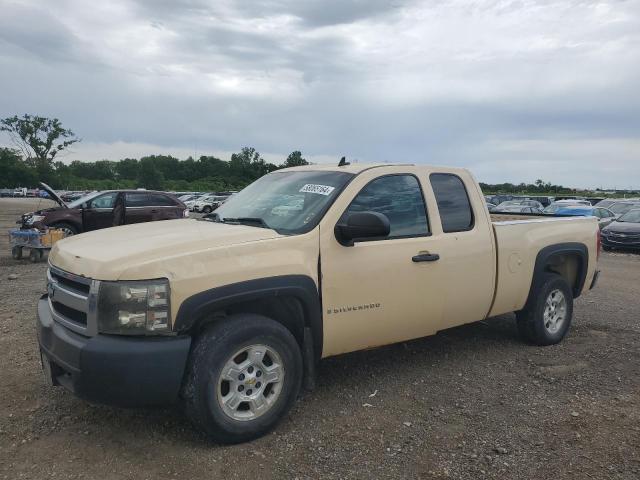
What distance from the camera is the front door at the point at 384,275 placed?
3.90 metres

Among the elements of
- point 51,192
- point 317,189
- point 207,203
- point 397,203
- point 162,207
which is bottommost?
point 207,203

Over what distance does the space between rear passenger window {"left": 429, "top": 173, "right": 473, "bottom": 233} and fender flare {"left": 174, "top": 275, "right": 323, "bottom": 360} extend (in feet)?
5.13

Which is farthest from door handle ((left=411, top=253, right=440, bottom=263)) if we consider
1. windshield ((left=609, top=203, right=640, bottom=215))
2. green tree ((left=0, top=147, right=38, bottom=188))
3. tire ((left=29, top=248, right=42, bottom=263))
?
green tree ((left=0, top=147, right=38, bottom=188))

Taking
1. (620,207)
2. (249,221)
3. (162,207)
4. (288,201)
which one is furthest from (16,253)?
(620,207)

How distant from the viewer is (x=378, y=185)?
438 cm

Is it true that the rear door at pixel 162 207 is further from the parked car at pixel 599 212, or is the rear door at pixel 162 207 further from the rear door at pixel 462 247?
the parked car at pixel 599 212

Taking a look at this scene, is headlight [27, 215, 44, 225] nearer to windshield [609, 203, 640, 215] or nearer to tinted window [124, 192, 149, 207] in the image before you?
tinted window [124, 192, 149, 207]

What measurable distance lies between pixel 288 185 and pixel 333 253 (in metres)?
0.96

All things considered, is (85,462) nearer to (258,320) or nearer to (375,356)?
(258,320)

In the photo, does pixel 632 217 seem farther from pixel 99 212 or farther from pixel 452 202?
pixel 99 212

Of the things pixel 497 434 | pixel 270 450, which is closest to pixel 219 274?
pixel 270 450

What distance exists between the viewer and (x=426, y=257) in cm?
440

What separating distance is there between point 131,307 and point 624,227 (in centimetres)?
1679

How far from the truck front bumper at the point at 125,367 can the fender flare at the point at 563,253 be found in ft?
12.4
